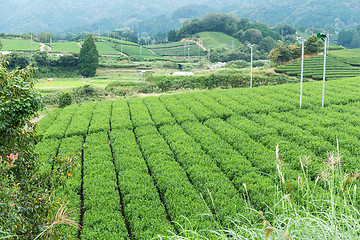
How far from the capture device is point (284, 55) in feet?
160

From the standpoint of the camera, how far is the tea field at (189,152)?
26.9ft

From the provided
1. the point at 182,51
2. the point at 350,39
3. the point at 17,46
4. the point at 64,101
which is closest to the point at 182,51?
the point at 182,51

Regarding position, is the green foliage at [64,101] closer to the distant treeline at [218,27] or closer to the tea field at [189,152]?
the tea field at [189,152]

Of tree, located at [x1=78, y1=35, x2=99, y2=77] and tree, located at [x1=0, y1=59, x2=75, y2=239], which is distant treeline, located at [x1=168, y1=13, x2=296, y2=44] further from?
tree, located at [x1=0, y1=59, x2=75, y2=239]

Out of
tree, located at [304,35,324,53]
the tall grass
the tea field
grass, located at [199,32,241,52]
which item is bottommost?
the tea field

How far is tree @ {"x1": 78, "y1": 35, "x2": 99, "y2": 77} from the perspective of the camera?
5187 centimetres

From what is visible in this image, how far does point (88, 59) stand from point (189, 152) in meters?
45.7

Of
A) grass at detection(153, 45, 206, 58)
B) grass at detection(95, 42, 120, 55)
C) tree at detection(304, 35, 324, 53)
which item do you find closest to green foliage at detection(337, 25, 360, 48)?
grass at detection(153, 45, 206, 58)

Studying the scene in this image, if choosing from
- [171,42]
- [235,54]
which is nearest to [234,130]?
[235,54]

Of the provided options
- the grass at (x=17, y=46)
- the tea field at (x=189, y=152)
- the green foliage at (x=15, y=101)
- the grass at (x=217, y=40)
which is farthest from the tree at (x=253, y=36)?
the green foliage at (x=15, y=101)

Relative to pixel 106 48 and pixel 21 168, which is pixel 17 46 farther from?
pixel 21 168

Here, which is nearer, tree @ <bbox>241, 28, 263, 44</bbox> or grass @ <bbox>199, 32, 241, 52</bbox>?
grass @ <bbox>199, 32, 241, 52</bbox>

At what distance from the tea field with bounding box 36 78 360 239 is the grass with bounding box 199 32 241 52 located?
264 ft

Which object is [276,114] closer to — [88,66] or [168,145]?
[168,145]
